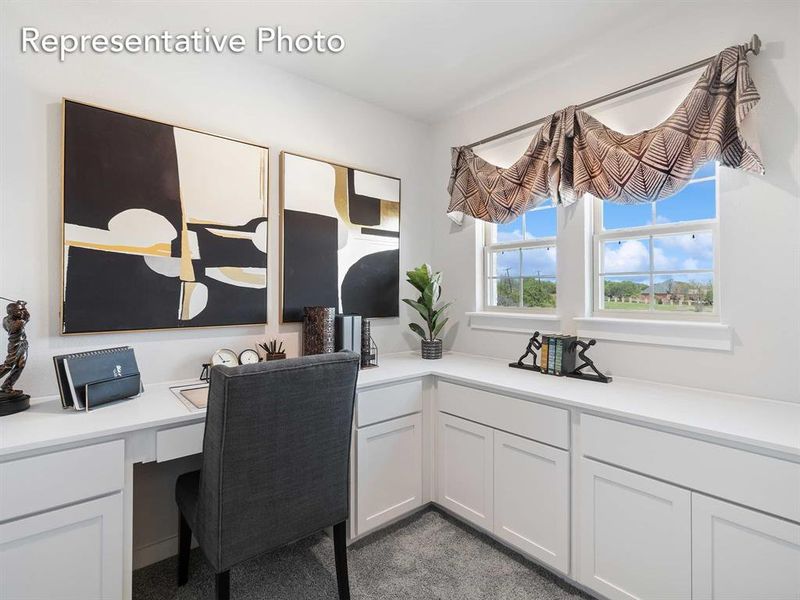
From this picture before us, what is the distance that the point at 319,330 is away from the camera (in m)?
2.22

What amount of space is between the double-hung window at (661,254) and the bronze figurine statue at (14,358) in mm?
2600

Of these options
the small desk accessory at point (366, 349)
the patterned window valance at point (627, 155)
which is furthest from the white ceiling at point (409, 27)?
the small desk accessory at point (366, 349)

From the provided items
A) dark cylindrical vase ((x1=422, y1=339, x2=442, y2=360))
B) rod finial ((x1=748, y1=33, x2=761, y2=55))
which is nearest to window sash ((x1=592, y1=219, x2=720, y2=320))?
rod finial ((x1=748, y1=33, x2=761, y2=55))

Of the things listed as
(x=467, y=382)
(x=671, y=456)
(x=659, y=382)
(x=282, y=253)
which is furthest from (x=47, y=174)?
(x=659, y=382)

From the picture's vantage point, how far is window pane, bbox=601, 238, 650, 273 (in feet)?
6.81

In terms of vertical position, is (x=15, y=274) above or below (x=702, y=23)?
below

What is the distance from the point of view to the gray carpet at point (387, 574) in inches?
66.7

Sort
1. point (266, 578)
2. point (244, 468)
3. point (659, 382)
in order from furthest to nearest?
point (659, 382) → point (266, 578) → point (244, 468)

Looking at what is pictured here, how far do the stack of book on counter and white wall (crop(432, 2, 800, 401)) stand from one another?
0.53ft

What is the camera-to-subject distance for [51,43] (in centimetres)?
167

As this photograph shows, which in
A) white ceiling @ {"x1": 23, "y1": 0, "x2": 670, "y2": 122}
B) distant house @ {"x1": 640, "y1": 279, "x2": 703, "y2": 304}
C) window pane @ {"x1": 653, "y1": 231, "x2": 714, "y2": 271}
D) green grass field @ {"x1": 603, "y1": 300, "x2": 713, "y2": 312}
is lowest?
green grass field @ {"x1": 603, "y1": 300, "x2": 713, "y2": 312}

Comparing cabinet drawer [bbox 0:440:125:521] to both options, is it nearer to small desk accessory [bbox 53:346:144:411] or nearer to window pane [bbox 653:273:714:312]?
small desk accessory [bbox 53:346:144:411]

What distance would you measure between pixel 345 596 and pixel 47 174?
2.09m

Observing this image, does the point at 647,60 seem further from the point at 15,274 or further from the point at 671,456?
the point at 15,274
